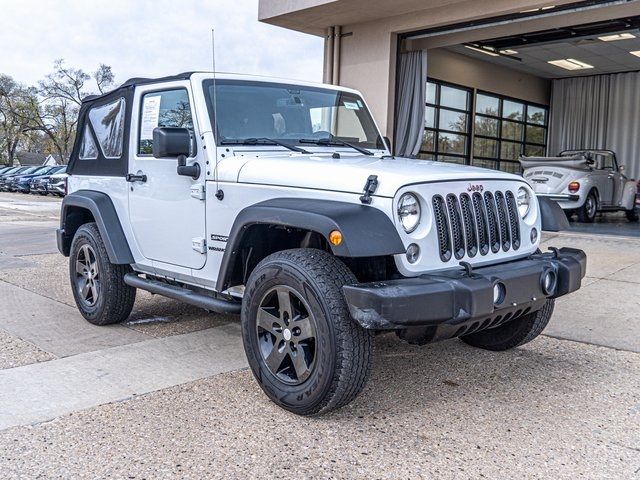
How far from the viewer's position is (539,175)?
47.1ft

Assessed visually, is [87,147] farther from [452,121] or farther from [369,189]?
[452,121]

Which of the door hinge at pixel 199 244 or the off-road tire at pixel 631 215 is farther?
the off-road tire at pixel 631 215

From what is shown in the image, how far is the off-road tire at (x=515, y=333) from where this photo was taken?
4570mm

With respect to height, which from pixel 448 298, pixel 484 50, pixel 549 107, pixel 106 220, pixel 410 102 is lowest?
pixel 448 298

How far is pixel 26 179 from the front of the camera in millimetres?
32344

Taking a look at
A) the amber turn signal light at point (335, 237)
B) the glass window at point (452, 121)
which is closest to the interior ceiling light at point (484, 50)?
the glass window at point (452, 121)

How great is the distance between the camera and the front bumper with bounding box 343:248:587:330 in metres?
3.11

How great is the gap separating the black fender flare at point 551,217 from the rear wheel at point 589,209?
10.6 metres

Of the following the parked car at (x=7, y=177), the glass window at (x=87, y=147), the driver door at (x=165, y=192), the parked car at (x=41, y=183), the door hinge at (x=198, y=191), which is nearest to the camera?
the door hinge at (x=198, y=191)

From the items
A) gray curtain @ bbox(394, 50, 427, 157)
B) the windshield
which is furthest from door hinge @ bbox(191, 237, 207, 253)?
gray curtain @ bbox(394, 50, 427, 157)

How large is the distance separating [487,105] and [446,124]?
2240 mm

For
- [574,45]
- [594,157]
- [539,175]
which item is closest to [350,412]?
[539,175]

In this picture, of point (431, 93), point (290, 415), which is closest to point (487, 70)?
point (431, 93)

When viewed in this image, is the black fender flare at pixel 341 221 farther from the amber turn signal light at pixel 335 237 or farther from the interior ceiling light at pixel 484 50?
the interior ceiling light at pixel 484 50
